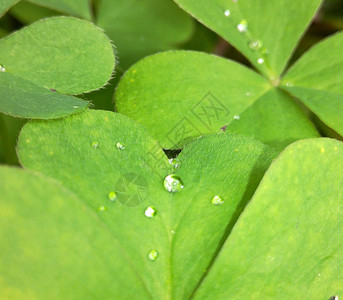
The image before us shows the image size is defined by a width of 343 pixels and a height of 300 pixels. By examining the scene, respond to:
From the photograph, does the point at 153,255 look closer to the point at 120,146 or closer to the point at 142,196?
the point at 142,196

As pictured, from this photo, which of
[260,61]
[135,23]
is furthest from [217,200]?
[135,23]

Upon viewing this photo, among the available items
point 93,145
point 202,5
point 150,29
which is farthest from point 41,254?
point 150,29

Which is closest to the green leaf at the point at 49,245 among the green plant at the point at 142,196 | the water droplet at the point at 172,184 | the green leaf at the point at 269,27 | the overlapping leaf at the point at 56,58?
the green plant at the point at 142,196

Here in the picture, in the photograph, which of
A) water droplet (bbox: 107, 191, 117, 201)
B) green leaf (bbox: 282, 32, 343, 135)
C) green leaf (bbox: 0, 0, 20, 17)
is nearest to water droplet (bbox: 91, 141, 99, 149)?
water droplet (bbox: 107, 191, 117, 201)

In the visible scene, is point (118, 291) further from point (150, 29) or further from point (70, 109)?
point (150, 29)

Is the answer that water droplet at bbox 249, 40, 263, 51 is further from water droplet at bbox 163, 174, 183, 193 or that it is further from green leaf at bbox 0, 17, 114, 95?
water droplet at bbox 163, 174, 183, 193

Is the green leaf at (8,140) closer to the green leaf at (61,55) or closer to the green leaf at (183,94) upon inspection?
the green leaf at (61,55)
